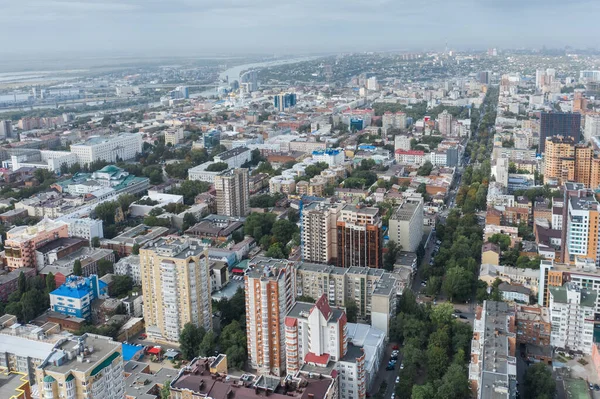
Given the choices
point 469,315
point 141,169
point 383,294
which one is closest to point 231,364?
point 383,294

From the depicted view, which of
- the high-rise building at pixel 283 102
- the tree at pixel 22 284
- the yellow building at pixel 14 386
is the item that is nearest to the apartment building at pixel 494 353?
the yellow building at pixel 14 386

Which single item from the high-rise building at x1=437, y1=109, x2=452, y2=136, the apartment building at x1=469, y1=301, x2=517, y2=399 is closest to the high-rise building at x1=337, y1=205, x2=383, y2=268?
the apartment building at x1=469, y1=301, x2=517, y2=399

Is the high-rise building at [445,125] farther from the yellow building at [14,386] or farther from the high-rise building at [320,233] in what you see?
the yellow building at [14,386]

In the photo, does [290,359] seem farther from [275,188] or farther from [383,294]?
[275,188]

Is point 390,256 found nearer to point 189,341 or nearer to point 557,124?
point 189,341

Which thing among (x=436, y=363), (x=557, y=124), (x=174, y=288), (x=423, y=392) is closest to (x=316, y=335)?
(x=423, y=392)
